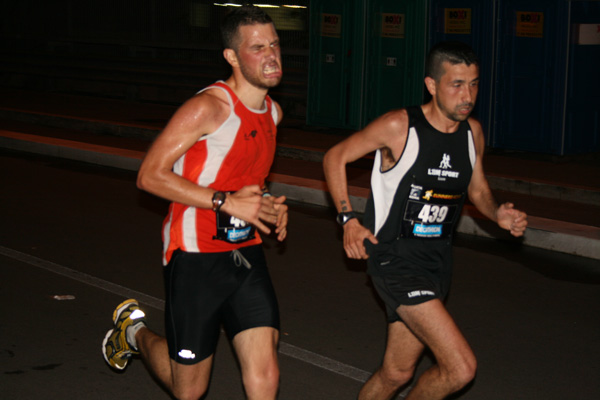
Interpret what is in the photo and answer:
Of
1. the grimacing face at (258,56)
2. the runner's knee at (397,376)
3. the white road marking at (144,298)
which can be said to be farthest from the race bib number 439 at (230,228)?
the white road marking at (144,298)

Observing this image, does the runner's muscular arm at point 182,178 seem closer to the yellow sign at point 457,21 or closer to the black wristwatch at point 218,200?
the black wristwatch at point 218,200

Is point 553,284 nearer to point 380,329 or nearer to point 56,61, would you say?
point 380,329

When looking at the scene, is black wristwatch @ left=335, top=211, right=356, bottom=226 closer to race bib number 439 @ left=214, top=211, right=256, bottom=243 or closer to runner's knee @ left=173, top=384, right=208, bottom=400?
race bib number 439 @ left=214, top=211, right=256, bottom=243

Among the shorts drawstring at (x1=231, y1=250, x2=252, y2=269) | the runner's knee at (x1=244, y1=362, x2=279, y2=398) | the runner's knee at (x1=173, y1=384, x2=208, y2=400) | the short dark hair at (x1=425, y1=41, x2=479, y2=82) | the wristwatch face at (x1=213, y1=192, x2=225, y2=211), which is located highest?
the short dark hair at (x1=425, y1=41, x2=479, y2=82)

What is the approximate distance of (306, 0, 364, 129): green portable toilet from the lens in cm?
1557

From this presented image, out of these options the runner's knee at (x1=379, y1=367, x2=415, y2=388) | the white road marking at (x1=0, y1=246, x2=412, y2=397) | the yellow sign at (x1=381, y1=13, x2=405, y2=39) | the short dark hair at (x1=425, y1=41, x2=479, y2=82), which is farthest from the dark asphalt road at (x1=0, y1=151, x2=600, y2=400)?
the yellow sign at (x1=381, y1=13, x2=405, y2=39)

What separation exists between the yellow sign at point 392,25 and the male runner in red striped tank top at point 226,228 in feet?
35.6

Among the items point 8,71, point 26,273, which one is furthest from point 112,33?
point 26,273

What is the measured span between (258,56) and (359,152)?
709 mm

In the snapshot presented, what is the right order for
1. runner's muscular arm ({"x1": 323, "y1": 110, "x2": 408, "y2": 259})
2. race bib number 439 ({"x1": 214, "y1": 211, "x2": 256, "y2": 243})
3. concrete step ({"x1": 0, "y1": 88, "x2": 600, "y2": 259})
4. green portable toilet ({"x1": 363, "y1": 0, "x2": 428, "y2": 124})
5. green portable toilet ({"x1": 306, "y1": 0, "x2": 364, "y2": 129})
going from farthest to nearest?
green portable toilet ({"x1": 306, "y1": 0, "x2": 364, "y2": 129}) < green portable toilet ({"x1": 363, "y1": 0, "x2": 428, "y2": 124}) < concrete step ({"x1": 0, "y1": 88, "x2": 600, "y2": 259}) < runner's muscular arm ({"x1": 323, "y1": 110, "x2": 408, "y2": 259}) < race bib number 439 ({"x1": 214, "y1": 211, "x2": 256, "y2": 243})

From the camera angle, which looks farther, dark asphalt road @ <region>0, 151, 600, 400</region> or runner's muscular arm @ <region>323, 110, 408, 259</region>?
dark asphalt road @ <region>0, 151, 600, 400</region>

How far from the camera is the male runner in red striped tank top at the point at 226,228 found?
402 cm

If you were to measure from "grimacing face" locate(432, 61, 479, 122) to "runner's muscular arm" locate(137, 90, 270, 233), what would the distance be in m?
1.01

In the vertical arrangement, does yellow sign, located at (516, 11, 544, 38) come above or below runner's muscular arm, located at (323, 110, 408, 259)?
above
